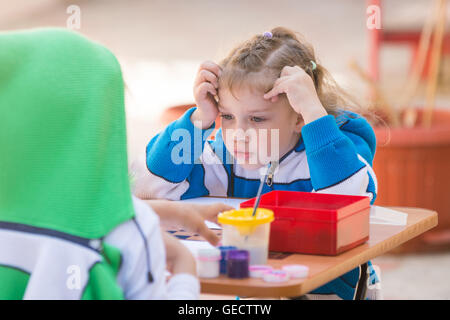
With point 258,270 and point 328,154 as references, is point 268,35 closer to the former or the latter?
point 328,154

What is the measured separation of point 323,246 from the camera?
1.23 metres

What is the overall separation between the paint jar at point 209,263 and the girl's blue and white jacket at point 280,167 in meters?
0.44

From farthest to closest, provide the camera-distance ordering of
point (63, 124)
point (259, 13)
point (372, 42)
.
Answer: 1. point (259, 13)
2. point (372, 42)
3. point (63, 124)

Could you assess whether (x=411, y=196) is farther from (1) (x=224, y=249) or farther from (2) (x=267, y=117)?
(1) (x=224, y=249)

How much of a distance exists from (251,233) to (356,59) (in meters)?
6.20

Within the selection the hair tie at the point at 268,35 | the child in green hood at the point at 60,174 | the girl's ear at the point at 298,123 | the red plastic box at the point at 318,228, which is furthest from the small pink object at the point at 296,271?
the hair tie at the point at 268,35

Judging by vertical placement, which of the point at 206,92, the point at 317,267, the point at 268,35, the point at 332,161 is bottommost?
the point at 317,267

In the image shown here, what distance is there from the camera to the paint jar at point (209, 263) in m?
1.13

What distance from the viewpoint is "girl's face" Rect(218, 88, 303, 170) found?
1628 mm

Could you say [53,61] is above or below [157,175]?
above

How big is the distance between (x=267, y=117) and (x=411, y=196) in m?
1.79

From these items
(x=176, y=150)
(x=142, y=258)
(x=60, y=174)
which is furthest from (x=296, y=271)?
(x=176, y=150)

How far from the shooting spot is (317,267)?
1166mm

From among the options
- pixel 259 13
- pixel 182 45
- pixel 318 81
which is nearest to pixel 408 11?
pixel 259 13
